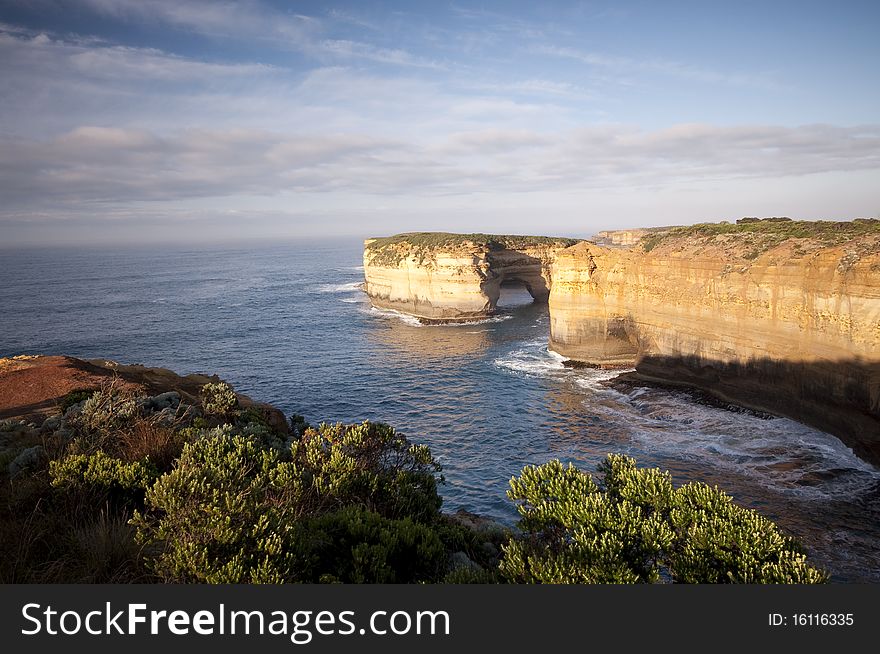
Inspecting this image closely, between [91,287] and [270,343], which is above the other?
[91,287]

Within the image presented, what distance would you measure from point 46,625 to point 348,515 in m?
5.74

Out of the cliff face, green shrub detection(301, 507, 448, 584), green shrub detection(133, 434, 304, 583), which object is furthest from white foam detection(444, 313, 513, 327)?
green shrub detection(133, 434, 304, 583)

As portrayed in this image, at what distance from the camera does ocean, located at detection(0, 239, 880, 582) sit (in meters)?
24.7

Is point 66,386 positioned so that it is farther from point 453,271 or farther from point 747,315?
point 453,271

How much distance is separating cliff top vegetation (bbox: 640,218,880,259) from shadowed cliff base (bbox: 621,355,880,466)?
8402 mm

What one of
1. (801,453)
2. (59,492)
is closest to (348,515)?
(59,492)

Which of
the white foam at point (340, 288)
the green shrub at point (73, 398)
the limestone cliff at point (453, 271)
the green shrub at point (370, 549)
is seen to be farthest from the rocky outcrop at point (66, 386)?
the white foam at point (340, 288)

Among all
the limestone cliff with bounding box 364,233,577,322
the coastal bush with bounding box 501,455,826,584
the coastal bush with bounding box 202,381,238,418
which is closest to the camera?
the coastal bush with bounding box 501,455,826,584

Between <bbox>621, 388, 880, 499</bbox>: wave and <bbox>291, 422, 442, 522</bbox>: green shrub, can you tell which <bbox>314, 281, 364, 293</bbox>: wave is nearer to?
<bbox>621, 388, 880, 499</bbox>: wave

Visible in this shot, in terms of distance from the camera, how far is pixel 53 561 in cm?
982

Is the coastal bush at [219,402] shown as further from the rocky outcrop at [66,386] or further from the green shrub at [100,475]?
the green shrub at [100,475]

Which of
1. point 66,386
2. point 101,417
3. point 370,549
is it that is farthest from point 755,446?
point 66,386

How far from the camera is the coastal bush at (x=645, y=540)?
32.2 feet

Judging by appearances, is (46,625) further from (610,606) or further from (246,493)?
(610,606)
